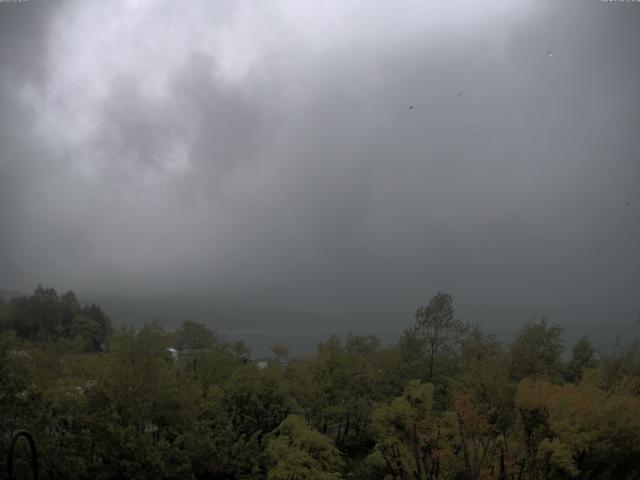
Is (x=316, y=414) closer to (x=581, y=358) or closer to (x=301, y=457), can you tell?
(x=301, y=457)

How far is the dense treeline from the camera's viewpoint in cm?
2317

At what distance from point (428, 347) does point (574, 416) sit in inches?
677

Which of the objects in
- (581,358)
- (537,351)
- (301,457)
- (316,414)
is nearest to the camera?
(301,457)

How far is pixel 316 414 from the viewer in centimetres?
4147

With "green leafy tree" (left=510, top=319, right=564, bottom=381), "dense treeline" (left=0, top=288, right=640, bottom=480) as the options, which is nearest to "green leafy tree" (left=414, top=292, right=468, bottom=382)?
"dense treeline" (left=0, top=288, right=640, bottom=480)

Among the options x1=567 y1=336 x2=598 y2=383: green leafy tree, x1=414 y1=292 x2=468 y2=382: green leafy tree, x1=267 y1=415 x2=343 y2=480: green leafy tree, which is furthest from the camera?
x1=567 y1=336 x2=598 y2=383: green leafy tree

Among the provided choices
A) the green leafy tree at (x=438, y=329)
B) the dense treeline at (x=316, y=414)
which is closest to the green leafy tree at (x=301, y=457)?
the dense treeline at (x=316, y=414)

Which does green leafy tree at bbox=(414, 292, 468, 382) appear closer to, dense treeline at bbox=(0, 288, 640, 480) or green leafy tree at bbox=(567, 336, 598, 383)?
dense treeline at bbox=(0, 288, 640, 480)

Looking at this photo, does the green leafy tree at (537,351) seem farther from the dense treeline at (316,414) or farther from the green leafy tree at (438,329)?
the green leafy tree at (438,329)

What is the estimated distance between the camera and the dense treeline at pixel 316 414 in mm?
23172

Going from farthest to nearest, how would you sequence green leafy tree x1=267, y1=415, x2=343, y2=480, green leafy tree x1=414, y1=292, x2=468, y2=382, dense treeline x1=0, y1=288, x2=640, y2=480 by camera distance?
green leafy tree x1=414, y1=292, x2=468, y2=382
dense treeline x1=0, y1=288, x2=640, y2=480
green leafy tree x1=267, y1=415, x2=343, y2=480

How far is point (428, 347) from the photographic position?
44906 mm

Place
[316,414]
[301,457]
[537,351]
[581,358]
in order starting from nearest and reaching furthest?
[301,457]
[316,414]
[537,351]
[581,358]

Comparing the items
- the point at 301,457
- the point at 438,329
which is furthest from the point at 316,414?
the point at 301,457
